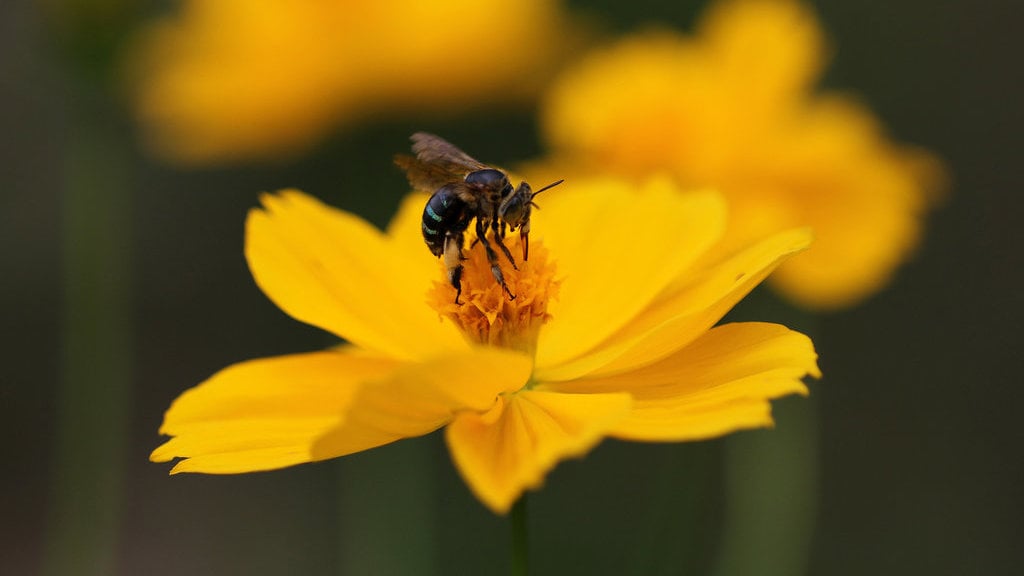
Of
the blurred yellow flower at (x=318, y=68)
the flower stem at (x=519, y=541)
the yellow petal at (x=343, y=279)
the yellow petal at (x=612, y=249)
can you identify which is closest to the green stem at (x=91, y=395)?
the blurred yellow flower at (x=318, y=68)

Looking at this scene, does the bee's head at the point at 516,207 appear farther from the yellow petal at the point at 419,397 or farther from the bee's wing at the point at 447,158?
the yellow petal at the point at 419,397

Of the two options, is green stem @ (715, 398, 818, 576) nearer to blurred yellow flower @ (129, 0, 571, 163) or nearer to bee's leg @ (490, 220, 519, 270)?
bee's leg @ (490, 220, 519, 270)

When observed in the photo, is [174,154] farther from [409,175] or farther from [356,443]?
[356,443]

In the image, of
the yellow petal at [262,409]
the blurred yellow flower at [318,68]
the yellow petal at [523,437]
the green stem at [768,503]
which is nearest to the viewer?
the yellow petal at [523,437]

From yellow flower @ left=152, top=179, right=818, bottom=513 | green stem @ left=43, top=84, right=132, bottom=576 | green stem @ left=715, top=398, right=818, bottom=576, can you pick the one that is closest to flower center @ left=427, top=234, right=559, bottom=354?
yellow flower @ left=152, top=179, right=818, bottom=513

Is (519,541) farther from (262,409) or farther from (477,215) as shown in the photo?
(477,215)

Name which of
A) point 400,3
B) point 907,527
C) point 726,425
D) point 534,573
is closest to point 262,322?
point 400,3
